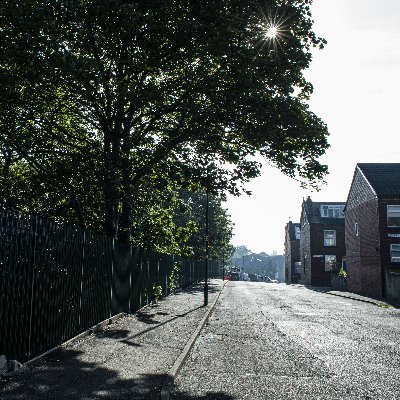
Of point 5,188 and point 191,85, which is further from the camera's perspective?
point 5,188

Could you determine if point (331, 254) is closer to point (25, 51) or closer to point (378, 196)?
point (378, 196)

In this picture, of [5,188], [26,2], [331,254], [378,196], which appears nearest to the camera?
[26,2]

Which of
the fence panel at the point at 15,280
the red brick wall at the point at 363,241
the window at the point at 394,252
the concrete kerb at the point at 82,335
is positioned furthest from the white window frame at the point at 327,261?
the fence panel at the point at 15,280

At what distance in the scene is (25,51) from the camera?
433 inches

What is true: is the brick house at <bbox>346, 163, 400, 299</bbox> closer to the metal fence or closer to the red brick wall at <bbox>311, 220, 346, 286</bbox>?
the red brick wall at <bbox>311, 220, 346, 286</bbox>

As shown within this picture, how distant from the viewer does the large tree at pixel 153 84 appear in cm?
1129

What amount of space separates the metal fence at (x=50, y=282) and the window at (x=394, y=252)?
985 inches

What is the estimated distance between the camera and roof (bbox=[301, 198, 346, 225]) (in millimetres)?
57812

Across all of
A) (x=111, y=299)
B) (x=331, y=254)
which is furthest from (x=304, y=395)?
(x=331, y=254)

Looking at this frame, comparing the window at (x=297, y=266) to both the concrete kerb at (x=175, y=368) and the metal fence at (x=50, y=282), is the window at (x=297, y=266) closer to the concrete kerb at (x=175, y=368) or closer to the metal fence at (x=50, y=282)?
the metal fence at (x=50, y=282)

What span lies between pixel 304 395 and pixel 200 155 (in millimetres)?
11766

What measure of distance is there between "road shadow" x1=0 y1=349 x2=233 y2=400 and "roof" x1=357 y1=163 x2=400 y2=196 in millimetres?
29924

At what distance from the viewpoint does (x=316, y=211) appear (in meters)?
59.6

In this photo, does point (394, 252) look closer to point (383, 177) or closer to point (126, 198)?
point (383, 177)
